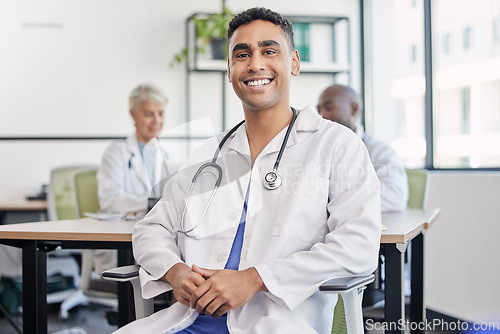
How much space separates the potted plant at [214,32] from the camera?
175 inches

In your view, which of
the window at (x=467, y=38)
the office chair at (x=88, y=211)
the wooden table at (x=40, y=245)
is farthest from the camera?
the window at (x=467, y=38)

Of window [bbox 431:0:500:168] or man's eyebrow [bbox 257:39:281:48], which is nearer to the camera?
man's eyebrow [bbox 257:39:281:48]

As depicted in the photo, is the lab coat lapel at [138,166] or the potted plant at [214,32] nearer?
the lab coat lapel at [138,166]

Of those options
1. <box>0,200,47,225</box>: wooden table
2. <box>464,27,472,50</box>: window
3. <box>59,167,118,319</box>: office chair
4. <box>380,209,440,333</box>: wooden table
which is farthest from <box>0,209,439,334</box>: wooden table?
<box>464,27,472,50</box>: window

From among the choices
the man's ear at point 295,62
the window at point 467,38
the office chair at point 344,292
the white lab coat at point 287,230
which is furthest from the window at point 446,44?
the office chair at point 344,292

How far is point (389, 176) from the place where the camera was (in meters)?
2.67

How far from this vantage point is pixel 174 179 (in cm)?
184

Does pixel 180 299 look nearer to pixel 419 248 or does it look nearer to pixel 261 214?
pixel 261 214

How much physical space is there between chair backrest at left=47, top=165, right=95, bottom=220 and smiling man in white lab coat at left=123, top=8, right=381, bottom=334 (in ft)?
6.03

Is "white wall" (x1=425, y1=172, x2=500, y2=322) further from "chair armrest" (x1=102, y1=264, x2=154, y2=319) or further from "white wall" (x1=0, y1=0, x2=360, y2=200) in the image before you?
"chair armrest" (x1=102, y1=264, x2=154, y2=319)

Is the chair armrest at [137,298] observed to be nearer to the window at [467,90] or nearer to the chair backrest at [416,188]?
the chair backrest at [416,188]

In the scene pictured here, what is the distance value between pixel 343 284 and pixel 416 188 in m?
1.58

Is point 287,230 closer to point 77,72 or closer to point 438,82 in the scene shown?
point 438,82

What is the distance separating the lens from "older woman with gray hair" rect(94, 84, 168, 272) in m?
2.73
